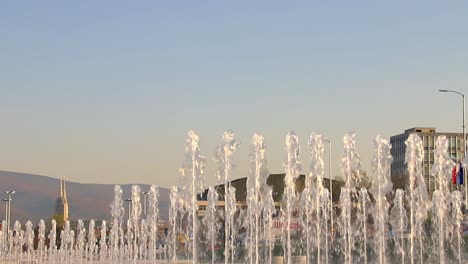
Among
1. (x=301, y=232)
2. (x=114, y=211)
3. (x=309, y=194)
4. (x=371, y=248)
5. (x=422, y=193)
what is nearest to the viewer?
(x=422, y=193)

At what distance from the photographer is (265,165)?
5025 centimetres

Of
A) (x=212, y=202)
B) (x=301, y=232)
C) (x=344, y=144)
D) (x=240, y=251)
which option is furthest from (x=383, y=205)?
(x=301, y=232)

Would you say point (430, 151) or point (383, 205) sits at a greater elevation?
point (430, 151)

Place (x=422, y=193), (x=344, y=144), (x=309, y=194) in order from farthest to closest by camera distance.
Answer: (x=309, y=194)
(x=422, y=193)
(x=344, y=144)

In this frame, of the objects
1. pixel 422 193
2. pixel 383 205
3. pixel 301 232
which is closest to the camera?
pixel 383 205

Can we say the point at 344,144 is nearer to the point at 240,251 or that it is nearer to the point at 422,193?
the point at 422,193

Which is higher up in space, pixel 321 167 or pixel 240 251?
pixel 321 167

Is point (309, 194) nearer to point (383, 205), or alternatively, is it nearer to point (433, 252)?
point (433, 252)

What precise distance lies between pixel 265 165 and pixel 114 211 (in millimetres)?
22743

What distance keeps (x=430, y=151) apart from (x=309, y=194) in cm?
10550

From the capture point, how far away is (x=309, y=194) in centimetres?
6344

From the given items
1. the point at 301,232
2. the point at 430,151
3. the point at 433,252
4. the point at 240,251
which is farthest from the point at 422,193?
the point at 430,151

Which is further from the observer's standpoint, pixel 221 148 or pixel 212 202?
pixel 212 202

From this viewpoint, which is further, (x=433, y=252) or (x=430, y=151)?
(x=430, y=151)
